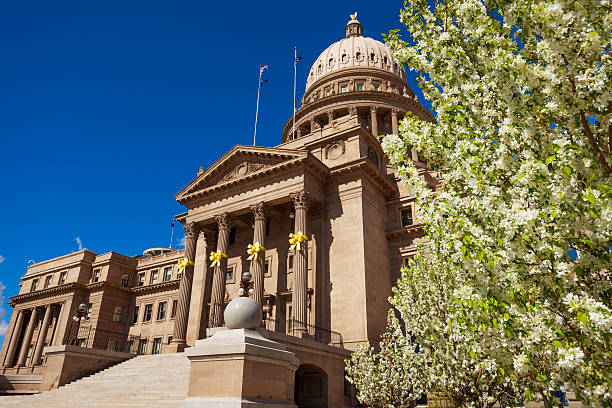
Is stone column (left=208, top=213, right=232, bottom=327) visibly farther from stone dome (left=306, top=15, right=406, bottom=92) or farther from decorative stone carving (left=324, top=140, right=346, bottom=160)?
stone dome (left=306, top=15, right=406, bottom=92)

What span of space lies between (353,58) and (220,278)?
47.6m

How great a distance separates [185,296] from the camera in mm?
35531

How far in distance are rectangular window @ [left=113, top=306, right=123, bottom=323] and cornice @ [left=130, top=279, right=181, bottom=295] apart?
275cm

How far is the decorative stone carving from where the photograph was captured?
117 feet

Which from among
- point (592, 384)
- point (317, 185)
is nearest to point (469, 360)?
point (592, 384)

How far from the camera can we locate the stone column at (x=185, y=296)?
33000 mm


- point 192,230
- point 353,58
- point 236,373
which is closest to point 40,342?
point 192,230

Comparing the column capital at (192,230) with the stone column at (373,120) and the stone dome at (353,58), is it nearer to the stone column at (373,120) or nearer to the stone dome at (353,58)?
the stone column at (373,120)

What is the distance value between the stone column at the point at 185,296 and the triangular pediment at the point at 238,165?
3.57 m

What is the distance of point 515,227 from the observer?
18.3ft

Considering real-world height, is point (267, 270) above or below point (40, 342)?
above

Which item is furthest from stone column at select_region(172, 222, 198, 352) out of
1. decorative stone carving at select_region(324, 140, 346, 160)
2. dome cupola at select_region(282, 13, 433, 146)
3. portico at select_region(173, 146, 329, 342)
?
dome cupola at select_region(282, 13, 433, 146)

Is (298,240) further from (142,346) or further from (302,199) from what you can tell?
(142,346)

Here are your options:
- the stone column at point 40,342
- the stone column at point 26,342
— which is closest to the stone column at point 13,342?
the stone column at point 26,342
